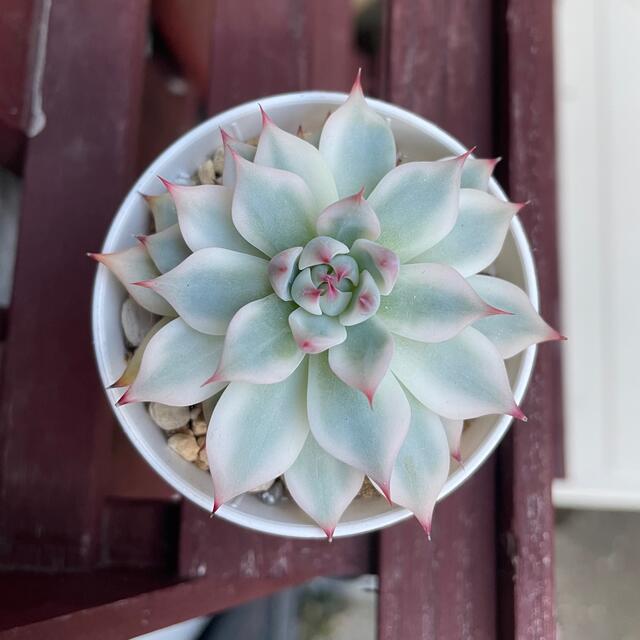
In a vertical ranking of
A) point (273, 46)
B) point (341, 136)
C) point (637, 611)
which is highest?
point (273, 46)

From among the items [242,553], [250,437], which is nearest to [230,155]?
[250,437]

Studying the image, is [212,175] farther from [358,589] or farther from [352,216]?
[358,589]

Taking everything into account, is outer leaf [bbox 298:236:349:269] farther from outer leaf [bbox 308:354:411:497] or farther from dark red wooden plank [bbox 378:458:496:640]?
dark red wooden plank [bbox 378:458:496:640]

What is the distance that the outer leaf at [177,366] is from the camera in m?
0.31

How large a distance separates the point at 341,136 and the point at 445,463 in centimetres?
18

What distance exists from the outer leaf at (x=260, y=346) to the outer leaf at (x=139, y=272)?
74 mm

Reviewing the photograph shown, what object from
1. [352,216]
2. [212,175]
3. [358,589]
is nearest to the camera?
[352,216]

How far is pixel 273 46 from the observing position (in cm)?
49

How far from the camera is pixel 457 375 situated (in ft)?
1.03

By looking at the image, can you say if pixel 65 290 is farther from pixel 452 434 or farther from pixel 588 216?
pixel 588 216

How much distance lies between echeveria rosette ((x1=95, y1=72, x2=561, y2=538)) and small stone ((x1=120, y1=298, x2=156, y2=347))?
54 millimetres

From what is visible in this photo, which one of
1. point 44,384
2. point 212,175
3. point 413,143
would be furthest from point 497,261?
point 44,384

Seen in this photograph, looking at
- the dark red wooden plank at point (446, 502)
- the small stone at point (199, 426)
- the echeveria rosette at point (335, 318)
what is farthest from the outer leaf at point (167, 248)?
the dark red wooden plank at point (446, 502)

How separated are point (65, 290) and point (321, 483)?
0.26 m
